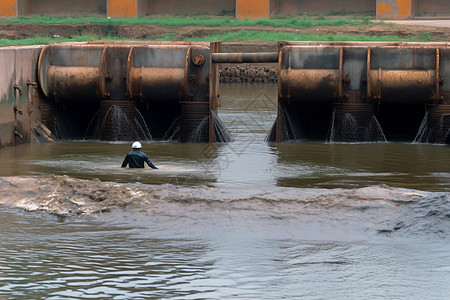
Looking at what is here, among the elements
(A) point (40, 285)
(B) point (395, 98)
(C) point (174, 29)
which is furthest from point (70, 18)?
(A) point (40, 285)

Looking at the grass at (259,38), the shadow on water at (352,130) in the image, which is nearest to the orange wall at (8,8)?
the grass at (259,38)

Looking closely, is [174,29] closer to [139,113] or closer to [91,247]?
[139,113]

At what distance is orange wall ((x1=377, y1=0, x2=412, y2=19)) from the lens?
45.7m

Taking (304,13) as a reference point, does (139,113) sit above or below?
below

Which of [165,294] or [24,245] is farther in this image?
[24,245]

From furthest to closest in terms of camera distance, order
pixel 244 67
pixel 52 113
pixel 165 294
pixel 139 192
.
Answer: pixel 244 67, pixel 52 113, pixel 139 192, pixel 165 294

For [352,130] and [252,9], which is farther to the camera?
[252,9]

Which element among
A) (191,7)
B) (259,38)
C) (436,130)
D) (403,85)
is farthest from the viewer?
(191,7)

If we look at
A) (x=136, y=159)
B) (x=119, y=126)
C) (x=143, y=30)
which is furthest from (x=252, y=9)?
(x=136, y=159)

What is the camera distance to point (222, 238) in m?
11.9

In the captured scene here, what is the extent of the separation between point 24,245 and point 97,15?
40812 millimetres

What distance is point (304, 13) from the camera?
157 feet

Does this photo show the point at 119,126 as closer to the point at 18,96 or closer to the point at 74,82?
the point at 74,82

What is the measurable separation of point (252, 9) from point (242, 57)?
88.7ft
